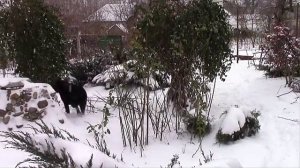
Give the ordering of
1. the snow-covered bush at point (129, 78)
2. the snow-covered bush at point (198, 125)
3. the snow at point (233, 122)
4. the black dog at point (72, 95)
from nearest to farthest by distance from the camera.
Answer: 1. the snow at point (233, 122)
2. the snow-covered bush at point (198, 125)
3. the snow-covered bush at point (129, 78)
4. the black dog at point (72, 95)

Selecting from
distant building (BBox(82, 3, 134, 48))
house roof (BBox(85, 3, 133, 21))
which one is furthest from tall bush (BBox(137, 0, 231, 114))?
house roof (BBox(85, 3, 133, 21))

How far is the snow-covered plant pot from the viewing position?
17.0ft

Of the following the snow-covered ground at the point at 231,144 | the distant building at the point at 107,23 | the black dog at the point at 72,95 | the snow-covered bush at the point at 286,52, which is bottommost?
the snow-covered ground at the point at 231,144

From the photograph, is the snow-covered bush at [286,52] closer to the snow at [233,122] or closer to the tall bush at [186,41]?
the tall bush at [186,41]

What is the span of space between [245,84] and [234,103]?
1521mm

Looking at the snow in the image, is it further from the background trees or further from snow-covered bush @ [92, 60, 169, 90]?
the background trees

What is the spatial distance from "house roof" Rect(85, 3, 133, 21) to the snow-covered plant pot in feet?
33.2

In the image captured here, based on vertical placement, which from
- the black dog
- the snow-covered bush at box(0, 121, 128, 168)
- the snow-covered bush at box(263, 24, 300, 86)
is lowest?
the black dog

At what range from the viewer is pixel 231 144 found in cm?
520

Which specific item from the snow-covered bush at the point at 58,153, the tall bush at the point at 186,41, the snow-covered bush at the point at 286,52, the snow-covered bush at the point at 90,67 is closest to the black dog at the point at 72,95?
the tall bush at the point at 186,41

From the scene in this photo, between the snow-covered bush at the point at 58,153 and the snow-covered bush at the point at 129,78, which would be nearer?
the snow-covered bush at the point at 58,153

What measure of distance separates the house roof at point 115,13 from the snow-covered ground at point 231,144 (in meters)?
8.80

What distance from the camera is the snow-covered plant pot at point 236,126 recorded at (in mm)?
5184

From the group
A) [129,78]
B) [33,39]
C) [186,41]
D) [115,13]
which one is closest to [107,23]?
[115,13]
